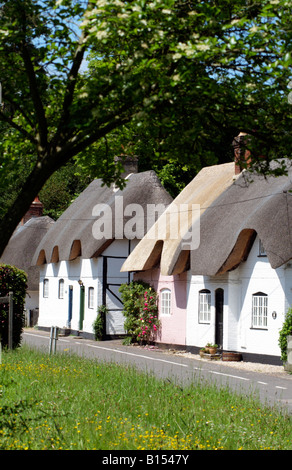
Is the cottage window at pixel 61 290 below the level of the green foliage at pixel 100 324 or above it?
above

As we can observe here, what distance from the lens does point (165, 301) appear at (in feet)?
95.2

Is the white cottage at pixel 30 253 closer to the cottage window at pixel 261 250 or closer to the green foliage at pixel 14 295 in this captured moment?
the cottage window at pixel 261 250

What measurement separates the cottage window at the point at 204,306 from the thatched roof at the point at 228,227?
4.00ft

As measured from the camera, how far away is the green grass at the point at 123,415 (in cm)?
823

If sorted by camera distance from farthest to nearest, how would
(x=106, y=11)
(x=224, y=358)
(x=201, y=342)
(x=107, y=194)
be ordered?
1. (x=107, y=194)
2. (x=201, y=342)
3. (x=224, y=358)
4. (x=106, y=11)

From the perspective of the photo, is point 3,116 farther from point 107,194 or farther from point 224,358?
point 107,194

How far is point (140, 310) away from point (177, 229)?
395 centimetres

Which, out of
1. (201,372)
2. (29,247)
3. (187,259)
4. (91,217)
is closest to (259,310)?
(187,259)

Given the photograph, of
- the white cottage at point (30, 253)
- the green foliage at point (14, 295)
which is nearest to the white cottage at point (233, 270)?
the green foliage at point (14, 295)

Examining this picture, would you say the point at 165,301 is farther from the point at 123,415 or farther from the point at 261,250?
the point at 123,415

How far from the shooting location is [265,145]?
26.8 ft

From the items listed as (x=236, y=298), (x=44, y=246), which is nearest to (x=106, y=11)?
(x=236, y=298)
